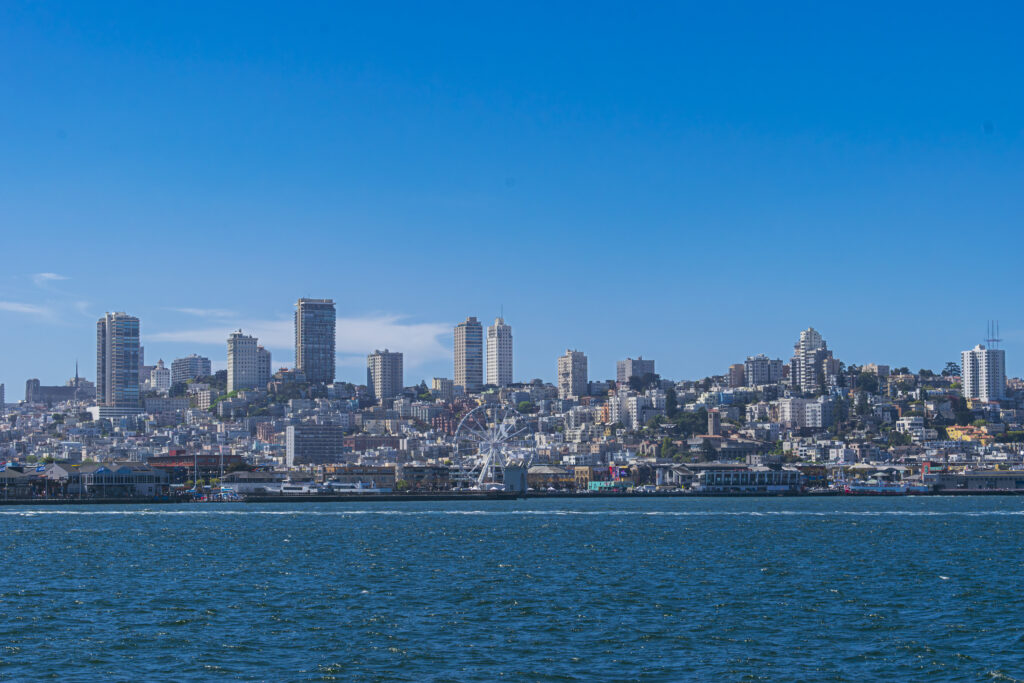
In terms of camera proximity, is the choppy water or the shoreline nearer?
the choppy water

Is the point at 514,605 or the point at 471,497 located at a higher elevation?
the point at 514,605

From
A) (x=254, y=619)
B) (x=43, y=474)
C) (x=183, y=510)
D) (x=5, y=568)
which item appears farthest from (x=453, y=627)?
(x=43, y=474)

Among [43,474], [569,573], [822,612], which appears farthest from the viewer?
[43,474]

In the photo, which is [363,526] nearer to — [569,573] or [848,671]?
[569,573]

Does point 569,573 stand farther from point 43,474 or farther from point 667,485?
point 667,485

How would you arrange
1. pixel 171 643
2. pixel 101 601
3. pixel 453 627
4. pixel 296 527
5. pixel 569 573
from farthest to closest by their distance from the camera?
pixel 296 527
pixel 569 573
pixel 101 601
pixel 453 627
pixel 171 643

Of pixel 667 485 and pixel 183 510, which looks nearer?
pixel 183 510

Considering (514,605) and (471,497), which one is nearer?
(514,605)

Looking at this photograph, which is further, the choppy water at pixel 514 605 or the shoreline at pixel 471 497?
the shoreline at pixel 471 497
